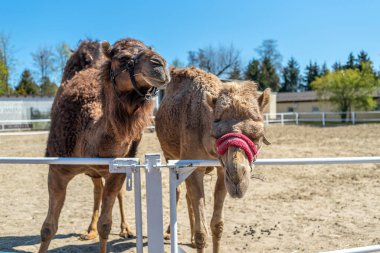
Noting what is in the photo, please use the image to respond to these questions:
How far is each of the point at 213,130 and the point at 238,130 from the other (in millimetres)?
182

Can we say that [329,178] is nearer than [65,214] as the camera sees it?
No

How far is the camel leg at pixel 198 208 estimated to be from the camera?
3.23 meters

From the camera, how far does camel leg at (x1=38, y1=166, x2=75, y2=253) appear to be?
11.5ft

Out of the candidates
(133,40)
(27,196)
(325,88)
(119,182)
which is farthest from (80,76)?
(325,88)

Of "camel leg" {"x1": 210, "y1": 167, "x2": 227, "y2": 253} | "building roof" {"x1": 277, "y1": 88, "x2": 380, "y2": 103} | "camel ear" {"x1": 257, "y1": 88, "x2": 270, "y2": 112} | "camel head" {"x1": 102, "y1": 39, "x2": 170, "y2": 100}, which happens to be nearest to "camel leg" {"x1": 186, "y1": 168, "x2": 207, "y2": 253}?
"camel leg" {"x1": 210, "y1": 167, "x2": 227, "y2": 253}

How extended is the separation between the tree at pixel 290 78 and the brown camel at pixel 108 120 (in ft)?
245

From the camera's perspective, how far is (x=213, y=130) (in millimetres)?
2330

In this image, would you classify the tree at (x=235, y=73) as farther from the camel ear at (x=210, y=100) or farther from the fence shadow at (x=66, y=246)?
the camel ear at (x=210, y=100)

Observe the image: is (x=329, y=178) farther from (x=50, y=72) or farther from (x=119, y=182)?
(x=50, y=72)

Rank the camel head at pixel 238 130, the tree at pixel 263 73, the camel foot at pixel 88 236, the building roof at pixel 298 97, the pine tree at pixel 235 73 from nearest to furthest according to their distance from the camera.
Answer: the camel head at pixel 238 130 < the camel foot at pixel 88 236 < the building roof at pixel 298 97 < the pine tree at pixel 235 73 < the tree at pixel 263 73

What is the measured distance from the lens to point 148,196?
228cm

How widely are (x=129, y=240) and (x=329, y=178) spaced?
489 cm

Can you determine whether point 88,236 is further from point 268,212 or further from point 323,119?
point 323,119

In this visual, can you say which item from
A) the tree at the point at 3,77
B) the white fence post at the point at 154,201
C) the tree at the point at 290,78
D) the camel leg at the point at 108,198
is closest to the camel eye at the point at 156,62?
the white fence post at the point at 154,201
